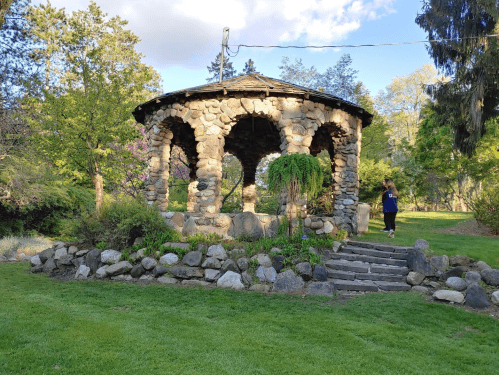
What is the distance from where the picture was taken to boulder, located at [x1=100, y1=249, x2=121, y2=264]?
743cm

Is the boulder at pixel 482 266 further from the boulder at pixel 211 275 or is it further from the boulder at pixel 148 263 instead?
the boulder at pixel 148 263

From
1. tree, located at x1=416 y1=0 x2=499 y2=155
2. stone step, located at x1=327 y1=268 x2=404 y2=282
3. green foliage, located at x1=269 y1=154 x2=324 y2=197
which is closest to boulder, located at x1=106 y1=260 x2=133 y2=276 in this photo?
green foliage, located at x1=269 y1=154 x2=324 y2=197

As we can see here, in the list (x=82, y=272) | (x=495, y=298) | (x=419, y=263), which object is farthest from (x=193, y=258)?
(x=495, y=298)

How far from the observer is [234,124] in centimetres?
862

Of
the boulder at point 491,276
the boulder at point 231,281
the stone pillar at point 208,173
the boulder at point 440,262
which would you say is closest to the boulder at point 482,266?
the boulder at point 491,276

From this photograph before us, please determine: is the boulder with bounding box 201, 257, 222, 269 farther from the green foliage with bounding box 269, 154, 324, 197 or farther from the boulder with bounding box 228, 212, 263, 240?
the green foliage with bounding box 269, 154, 324, 197

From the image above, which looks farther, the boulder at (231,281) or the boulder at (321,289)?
the boulder at (231,281)

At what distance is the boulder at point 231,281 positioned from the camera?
6.48 metres

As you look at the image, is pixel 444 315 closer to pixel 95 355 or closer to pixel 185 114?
pixel 95 355

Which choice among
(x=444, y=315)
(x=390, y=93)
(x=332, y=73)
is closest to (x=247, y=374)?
(x=444, y=315)

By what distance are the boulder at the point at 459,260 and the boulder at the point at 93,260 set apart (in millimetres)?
7338

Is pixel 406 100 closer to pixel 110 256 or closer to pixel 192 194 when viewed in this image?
pixel 192 194

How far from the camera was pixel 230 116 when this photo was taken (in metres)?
8.35

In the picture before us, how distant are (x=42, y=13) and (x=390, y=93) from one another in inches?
1042
